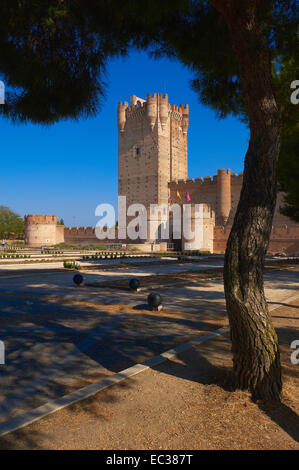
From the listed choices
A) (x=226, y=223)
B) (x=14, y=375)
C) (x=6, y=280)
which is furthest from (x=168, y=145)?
(x=14, y=375)

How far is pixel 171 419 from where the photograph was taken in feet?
10.1

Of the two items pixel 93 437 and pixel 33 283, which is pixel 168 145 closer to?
pixel 33 283

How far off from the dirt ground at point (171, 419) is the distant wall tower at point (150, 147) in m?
49.9

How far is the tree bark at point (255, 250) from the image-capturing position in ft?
11.8

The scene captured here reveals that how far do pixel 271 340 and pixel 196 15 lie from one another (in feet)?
19.3

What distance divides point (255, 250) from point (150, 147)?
173 ft

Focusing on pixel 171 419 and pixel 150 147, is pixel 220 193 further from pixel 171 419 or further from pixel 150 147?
pixel 171 419

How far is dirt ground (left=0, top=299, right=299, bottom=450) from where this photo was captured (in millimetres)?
2715

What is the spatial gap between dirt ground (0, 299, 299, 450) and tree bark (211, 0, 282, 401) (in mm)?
286

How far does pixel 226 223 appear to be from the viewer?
160ft
